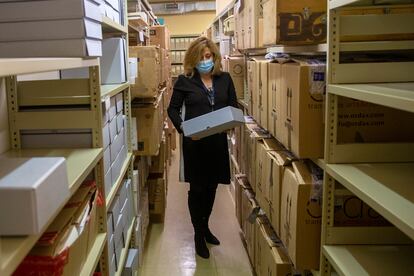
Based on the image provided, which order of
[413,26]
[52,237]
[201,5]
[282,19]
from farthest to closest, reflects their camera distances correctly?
[201,5]
[282,19]
[413,26]
[52,237]

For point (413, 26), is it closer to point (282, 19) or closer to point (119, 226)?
point (282, 19)

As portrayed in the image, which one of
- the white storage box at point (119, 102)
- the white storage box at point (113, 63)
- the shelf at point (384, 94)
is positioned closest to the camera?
the shelf at point (384, 94)

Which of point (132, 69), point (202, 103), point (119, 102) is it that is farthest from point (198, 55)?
point (119, 102)

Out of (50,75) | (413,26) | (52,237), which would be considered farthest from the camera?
(50,75)

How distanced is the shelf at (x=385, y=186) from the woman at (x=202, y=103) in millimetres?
1432

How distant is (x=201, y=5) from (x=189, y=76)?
21.3 ft

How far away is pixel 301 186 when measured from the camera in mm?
1627

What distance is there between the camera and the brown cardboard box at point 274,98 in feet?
6.71

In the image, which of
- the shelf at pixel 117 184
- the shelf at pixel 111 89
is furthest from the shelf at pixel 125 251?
the shelf at pixel 111 89

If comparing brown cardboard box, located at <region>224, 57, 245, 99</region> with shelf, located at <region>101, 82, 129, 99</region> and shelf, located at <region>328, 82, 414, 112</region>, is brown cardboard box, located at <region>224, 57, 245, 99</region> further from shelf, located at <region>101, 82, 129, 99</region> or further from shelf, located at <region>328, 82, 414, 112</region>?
shelf, located at <region>328, 82, 414, 112</region>

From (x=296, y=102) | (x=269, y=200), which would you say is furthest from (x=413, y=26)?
(x=269, y=200)

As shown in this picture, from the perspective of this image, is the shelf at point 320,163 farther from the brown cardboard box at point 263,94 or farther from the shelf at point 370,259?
the brown cardboard box at point 263,94

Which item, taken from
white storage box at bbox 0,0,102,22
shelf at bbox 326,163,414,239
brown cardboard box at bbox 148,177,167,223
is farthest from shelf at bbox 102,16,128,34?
brown cardboard box at bbox 148,177,167,223

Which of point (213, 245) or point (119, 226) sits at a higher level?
point (119, 226)
